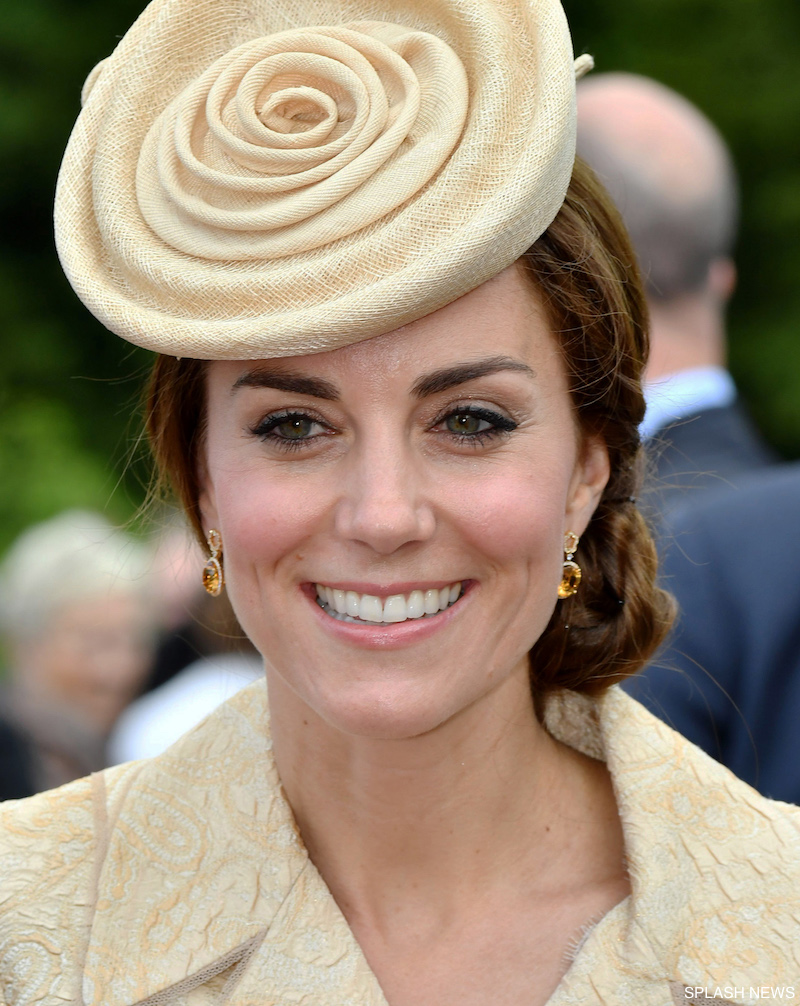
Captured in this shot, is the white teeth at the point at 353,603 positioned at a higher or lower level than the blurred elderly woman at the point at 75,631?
higher

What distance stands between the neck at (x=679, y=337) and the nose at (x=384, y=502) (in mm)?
2217

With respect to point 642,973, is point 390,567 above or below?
above

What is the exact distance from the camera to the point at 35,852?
104 inches

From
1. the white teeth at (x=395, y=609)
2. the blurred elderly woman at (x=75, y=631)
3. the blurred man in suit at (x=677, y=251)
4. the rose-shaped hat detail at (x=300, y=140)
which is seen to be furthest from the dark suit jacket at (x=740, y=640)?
the blurred elderly woman at (x=75, y=631)

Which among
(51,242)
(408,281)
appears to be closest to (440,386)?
(408,281)

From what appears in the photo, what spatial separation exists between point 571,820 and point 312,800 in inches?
19.4

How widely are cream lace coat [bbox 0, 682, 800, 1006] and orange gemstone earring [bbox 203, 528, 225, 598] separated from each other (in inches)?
13.4

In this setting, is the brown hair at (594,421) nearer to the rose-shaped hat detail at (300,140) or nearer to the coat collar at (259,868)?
the coat collar at (259,868)

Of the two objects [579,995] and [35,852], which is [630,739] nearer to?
[579,995]

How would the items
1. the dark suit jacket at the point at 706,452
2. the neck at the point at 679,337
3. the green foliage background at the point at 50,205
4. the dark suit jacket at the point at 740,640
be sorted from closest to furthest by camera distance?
the dark suit jacket at the point at 740,640, the dark suit jacket at the point at 706,452, the neck at the point at 679,337, the green foliage background at the point at 50,205

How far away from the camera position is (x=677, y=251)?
14.7ft

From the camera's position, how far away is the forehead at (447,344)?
235 centimetres

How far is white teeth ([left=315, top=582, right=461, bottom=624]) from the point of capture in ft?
8.02

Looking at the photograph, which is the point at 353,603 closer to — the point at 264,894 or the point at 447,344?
the point at 447,344
